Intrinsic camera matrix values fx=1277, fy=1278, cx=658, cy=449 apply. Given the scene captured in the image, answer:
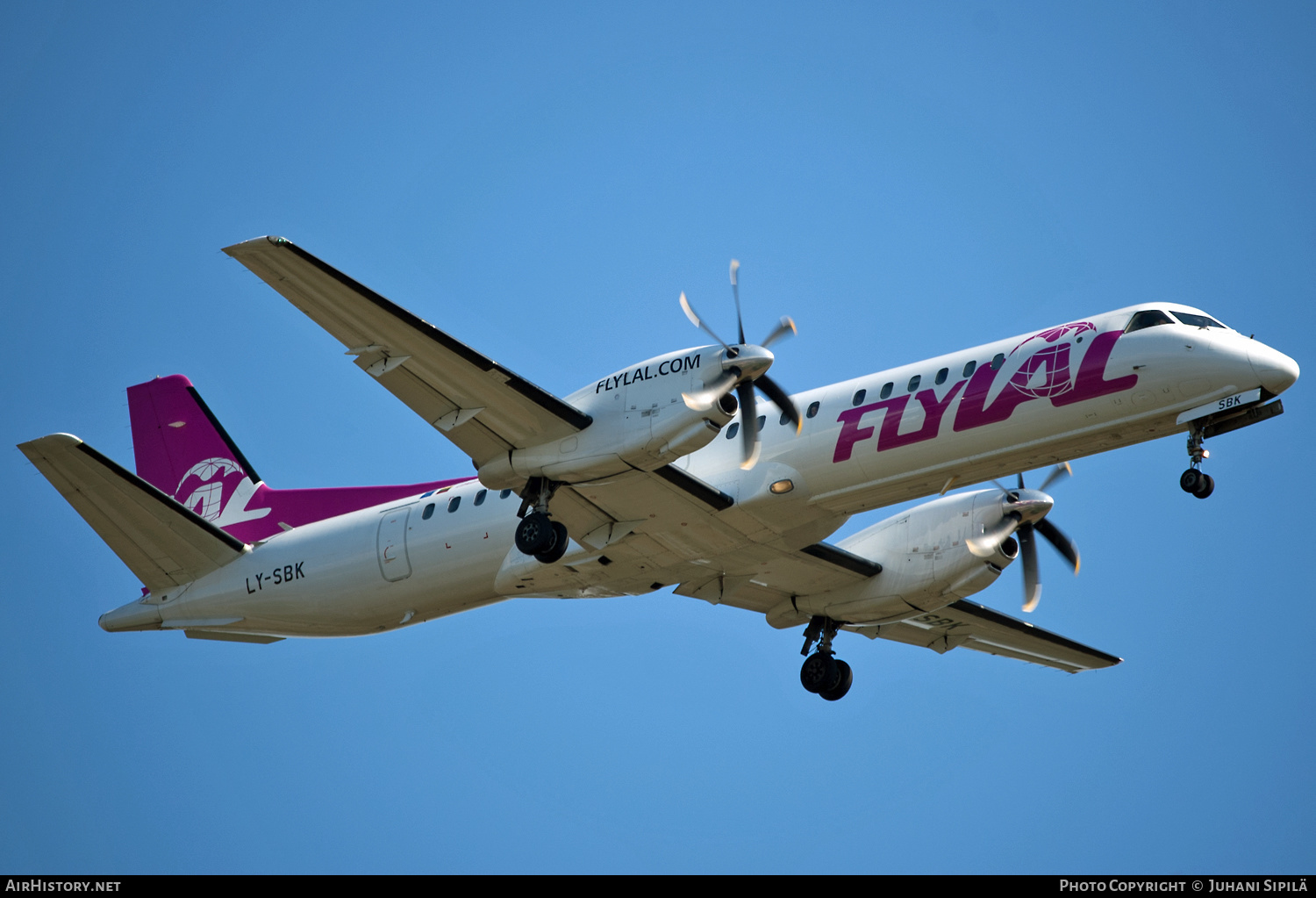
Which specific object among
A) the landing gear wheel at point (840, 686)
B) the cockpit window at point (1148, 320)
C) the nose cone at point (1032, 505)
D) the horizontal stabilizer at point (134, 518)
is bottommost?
the landing gear wheel at point (840, 686)

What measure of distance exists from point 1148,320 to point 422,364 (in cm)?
973

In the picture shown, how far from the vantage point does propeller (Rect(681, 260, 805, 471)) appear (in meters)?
16.7

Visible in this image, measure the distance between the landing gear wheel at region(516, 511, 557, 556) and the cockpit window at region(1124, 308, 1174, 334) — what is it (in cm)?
825

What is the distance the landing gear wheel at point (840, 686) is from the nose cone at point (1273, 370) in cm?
878

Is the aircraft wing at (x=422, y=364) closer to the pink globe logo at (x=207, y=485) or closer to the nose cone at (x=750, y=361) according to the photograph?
the nose cone at (x=750, y=361)

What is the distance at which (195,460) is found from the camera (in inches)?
973

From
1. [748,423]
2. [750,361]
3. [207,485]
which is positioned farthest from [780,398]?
[207,485]

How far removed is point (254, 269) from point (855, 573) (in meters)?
10.8

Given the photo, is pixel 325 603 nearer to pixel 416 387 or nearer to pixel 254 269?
pixel 416 387

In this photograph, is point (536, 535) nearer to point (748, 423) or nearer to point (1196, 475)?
point (748, 423)

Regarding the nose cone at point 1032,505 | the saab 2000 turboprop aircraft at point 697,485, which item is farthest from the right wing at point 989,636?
the nose cone at point 1032,505

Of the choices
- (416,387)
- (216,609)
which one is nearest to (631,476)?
(416,387)

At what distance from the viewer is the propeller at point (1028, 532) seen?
65.9ft

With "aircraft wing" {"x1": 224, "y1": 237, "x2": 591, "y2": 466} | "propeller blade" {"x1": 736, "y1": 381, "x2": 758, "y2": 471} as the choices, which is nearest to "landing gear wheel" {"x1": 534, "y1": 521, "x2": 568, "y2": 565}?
"aircraft wing" {"x1": 224, "y1": 237, "x2": 591, "y2": 466}
